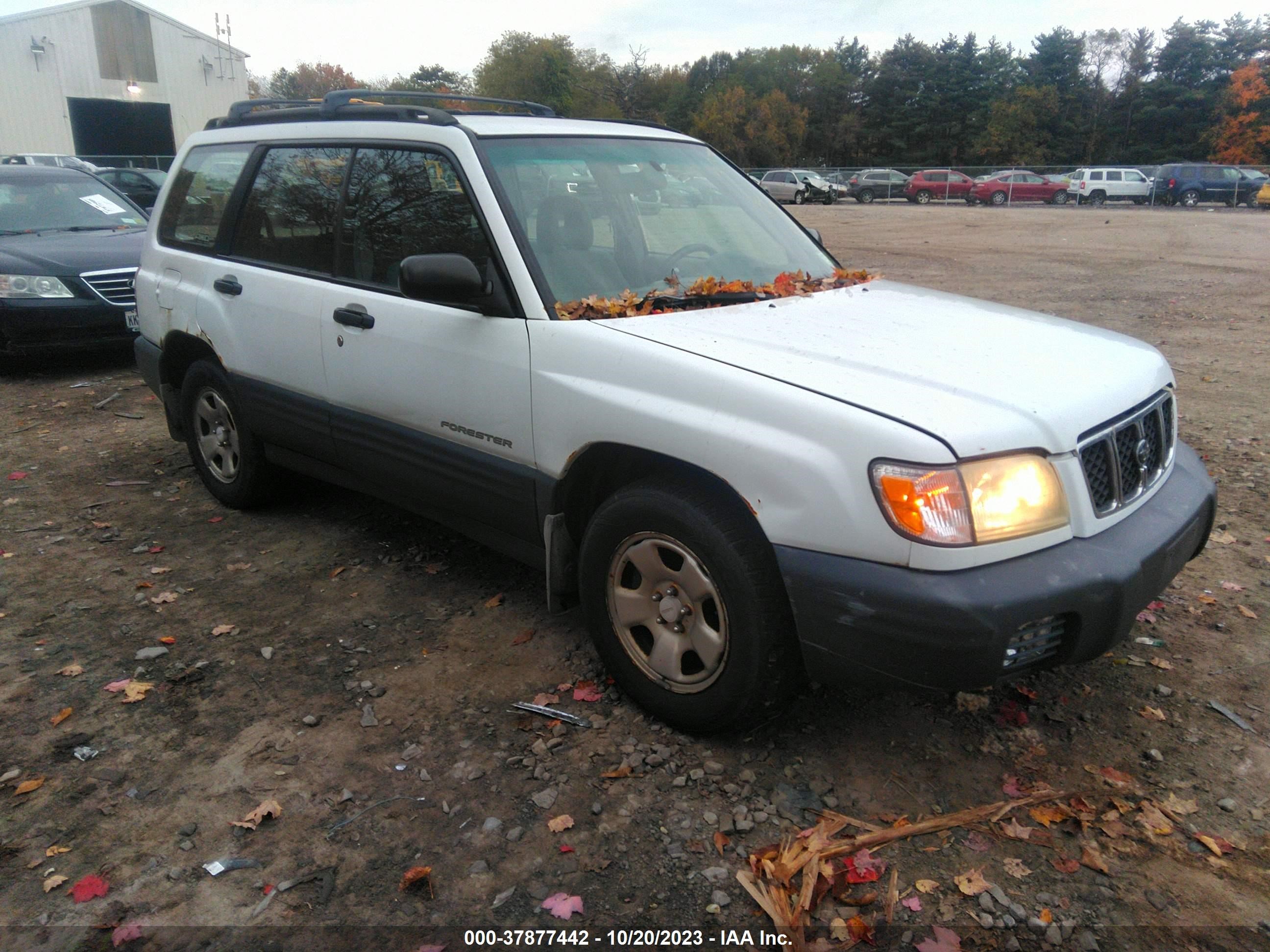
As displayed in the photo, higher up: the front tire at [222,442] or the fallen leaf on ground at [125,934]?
the front tire at [222,442]

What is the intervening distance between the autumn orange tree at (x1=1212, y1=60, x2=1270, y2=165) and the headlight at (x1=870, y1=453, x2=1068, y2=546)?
211ft

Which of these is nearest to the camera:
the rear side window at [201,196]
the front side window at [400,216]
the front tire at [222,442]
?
the front side window at [400,216]

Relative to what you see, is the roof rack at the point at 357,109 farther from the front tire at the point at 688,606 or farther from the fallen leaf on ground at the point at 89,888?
the fallen leaf on ground at the point at 89,888

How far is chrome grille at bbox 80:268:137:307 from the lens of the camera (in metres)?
8.16

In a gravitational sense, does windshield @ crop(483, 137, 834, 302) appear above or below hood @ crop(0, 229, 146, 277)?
above

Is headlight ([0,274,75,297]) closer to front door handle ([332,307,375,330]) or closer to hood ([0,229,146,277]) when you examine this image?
hood ([0,229,146,277])

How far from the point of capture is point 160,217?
516cm

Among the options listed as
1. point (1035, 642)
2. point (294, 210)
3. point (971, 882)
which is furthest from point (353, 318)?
point (971, 882)

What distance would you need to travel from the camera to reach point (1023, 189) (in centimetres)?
4150

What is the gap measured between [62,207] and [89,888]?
861 centimetres

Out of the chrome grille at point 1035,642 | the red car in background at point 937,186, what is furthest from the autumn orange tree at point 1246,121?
the chrome grille at point 1035,642

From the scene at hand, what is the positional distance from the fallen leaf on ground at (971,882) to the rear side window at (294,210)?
3.21 metres

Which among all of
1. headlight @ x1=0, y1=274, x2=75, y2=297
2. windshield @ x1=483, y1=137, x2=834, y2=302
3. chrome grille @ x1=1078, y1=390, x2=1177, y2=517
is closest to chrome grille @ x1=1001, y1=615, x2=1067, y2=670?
chrome grille @ x1=1078, y1=390, x2=1177, y2=517

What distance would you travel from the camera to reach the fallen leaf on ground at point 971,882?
8.00 ft
